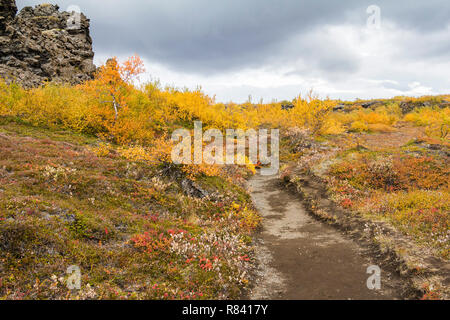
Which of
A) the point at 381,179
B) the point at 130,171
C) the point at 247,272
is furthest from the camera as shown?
the point at 381,179

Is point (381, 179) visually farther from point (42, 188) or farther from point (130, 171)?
point (42, 188)

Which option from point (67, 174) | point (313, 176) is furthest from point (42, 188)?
point (313, 176)

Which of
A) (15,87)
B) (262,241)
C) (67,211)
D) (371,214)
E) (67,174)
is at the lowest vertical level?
(262,241)

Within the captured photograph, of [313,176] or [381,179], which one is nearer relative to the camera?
[381,179]

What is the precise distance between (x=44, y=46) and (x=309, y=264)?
5500 centimetres

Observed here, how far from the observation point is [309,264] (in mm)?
9836

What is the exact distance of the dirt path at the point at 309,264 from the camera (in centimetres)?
793

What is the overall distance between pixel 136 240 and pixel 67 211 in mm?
2903

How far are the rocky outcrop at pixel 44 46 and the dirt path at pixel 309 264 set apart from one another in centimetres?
3518

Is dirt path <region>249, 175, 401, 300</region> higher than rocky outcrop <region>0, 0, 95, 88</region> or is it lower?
lower

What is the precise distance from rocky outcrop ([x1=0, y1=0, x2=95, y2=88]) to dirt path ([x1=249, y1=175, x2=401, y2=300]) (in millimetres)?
35177

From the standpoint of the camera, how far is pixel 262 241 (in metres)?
12.7

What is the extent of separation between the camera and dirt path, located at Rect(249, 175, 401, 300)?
26.0 feet

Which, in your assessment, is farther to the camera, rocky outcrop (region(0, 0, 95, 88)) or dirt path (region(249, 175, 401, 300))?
rocky outcrop (region(0, 0, 95, 88))
